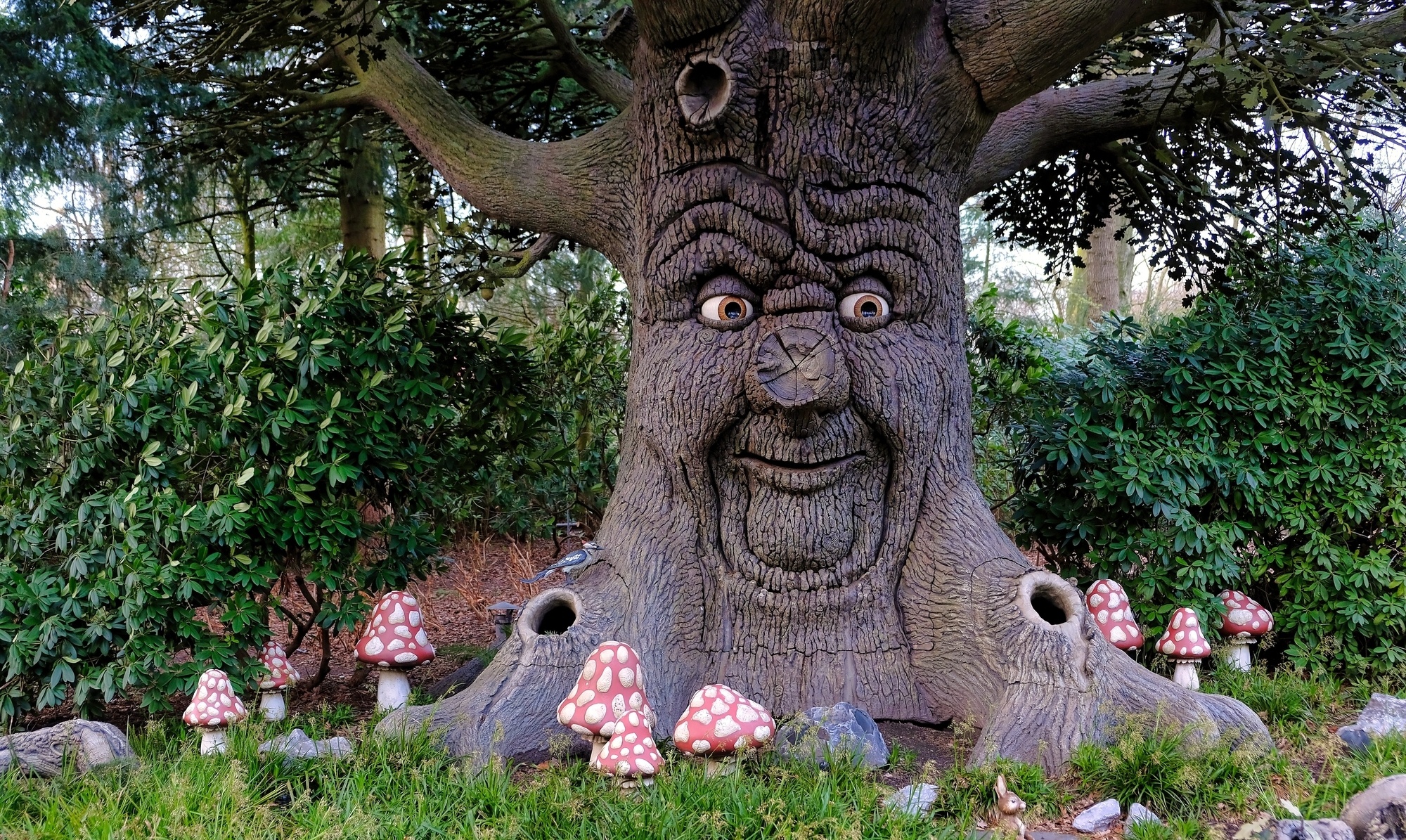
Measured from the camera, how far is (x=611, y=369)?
7023 millimetres

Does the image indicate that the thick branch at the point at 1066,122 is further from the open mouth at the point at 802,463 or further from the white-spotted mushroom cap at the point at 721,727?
the white-spotted mushroom cap at the point at 721,727

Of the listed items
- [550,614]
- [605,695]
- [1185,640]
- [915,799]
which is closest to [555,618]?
[550,614]

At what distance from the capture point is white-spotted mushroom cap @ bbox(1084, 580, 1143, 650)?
4000 mm

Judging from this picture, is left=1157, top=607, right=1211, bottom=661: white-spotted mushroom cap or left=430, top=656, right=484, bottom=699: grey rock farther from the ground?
left=1157, top=607, right=1211, bottom=661: white-spotted mushroom cap

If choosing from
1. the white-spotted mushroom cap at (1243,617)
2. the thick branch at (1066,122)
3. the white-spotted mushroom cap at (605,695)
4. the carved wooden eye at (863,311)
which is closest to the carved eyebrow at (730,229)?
the carved wooden eye at (863,311)

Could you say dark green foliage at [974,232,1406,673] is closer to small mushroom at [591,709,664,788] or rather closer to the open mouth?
the open mouth

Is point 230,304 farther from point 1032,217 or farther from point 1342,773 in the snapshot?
point 1032,217

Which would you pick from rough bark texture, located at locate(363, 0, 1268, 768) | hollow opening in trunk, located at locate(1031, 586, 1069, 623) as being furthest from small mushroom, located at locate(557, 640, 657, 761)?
hollow opening in trunk, located at locate(1031, 586, 1069, 623)

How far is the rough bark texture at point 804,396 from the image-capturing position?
153 inches

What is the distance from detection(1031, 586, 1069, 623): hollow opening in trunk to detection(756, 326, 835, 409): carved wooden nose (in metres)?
1.27

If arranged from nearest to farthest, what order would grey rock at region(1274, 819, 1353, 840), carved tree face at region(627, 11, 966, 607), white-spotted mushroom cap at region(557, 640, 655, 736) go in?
grey rock at region(1274, 819, 1353, 840) < white-spotted mushroom cap at region(557, 640, 655, 736) < carved tree face at region(627, 11, 966, 607)

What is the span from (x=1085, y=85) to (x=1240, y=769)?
3.78 meters

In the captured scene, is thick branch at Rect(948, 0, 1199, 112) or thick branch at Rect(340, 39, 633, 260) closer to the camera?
thick branch at Rect(948, 0, 1199, 112)

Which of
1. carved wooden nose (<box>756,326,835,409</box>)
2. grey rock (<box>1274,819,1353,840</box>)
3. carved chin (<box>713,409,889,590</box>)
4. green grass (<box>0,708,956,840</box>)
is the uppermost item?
carved wooden nose (<box>756,326,835,409</box>)
